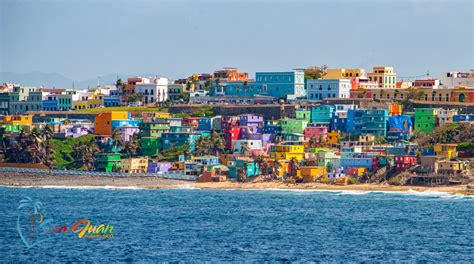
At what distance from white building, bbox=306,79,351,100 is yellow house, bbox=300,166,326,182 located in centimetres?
2790

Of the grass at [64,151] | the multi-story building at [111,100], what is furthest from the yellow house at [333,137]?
the multi-story building at [111,100]

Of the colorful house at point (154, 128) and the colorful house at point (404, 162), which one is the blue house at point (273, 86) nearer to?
the colorful house at point (154, 128)

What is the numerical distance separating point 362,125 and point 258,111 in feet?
48.6

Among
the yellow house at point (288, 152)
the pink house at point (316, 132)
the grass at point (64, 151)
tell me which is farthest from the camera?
the pink house at point (316, 132)

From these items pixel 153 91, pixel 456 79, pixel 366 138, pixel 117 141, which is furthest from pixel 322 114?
pixel 153 91

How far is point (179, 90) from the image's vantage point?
136 meters

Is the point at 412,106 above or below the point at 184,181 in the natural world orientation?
above

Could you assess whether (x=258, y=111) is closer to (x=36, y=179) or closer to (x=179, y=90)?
(x=179, y=90)

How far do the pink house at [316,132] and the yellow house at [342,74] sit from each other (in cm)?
2043

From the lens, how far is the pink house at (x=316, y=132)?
359 ft

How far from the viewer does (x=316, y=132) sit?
110 m

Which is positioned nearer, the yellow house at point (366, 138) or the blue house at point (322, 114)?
the yellow house at point (366, 138)

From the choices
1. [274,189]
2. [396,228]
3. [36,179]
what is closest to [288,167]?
[274,189]

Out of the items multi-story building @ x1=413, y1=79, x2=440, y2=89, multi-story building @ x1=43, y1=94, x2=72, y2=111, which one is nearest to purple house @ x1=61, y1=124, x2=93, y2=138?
multi-story building @ x1=43, y1=94, x2=72, y2=111
